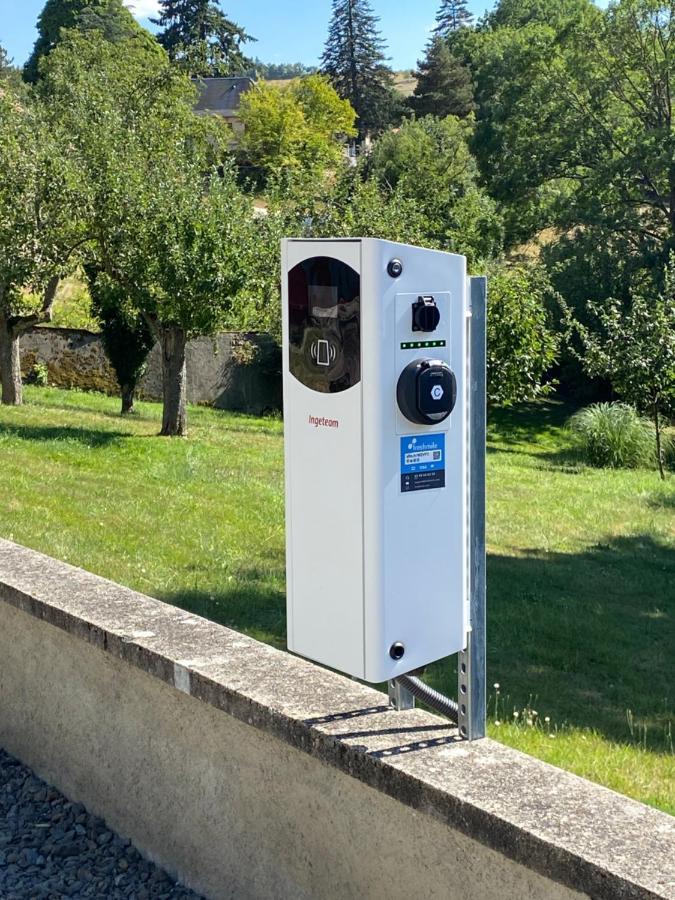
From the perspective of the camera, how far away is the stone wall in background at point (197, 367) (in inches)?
1062

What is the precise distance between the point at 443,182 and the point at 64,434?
32.1 m

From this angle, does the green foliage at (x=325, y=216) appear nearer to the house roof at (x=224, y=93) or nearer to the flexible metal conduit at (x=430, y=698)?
the flexible metal conduit at (x=430, y=698)

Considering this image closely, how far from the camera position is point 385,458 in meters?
2.59

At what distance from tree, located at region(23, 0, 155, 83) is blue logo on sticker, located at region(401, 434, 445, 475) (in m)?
70.7

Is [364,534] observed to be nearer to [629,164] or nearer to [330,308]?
[330,308]

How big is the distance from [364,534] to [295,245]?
712 mm

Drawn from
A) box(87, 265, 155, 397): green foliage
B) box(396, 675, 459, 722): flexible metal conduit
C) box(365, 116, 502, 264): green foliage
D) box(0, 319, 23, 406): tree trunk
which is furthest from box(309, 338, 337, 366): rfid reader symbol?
box(365, 116, 502, 264): green foliage

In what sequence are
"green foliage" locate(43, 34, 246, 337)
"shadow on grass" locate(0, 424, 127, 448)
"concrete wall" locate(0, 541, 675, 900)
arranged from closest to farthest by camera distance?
"concrete wall" locate(0, 541, 675, 900) < "shadow on grass" locate(0, 424, 127, 448) < "green foliage" locate(43, 34, 246, 337)

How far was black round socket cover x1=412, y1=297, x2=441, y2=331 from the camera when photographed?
2.59 meters

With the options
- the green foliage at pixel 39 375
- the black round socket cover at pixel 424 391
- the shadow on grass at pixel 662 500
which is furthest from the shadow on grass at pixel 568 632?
the green foliage at pixel 39 375

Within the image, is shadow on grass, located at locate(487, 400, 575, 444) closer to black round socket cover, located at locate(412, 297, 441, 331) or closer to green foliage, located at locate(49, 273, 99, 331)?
green foliage, located at locate(49, 273, 99, 331)

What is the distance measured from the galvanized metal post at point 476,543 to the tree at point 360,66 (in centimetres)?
8569

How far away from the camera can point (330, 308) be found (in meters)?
2.64

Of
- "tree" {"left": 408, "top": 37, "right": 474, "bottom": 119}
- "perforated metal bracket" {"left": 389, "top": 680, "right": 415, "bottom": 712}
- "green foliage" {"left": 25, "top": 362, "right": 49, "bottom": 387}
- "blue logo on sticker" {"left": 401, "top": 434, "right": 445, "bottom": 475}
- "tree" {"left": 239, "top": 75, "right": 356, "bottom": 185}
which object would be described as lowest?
"perforated metal bracket" {"left": 389, "top": 680, "right": 415, "bottom": 712}
